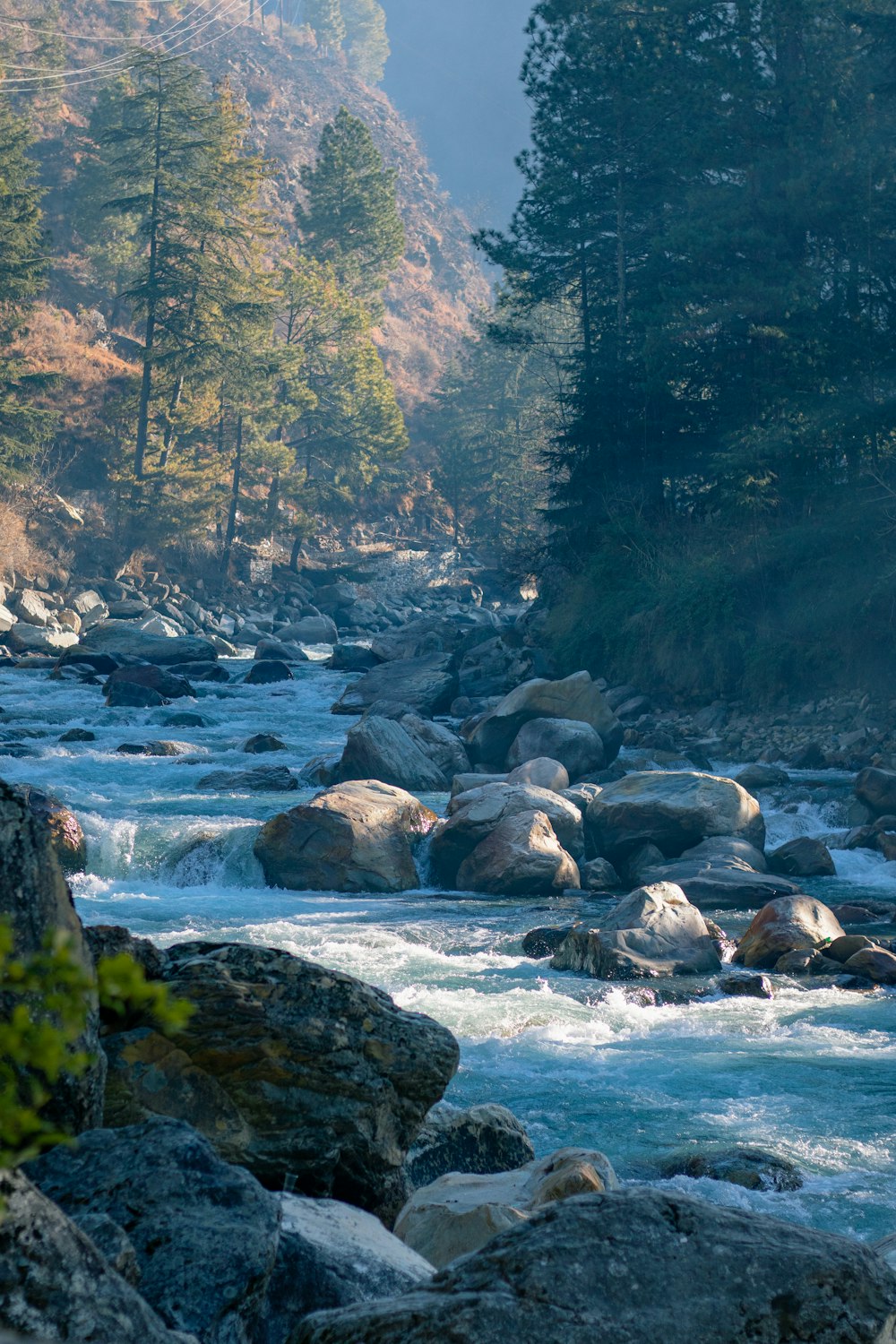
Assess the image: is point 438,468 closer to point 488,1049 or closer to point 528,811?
point 528,811

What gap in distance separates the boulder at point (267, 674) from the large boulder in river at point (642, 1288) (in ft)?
82.5

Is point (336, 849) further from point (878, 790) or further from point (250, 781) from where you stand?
point (878, 790)

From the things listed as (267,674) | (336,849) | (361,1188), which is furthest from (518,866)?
(267,674)

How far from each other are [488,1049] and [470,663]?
20.0 metres

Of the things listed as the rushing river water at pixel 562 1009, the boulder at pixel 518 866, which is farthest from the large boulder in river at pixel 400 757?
the boulder at pixel 518 866

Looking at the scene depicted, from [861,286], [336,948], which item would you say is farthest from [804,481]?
[336,948]

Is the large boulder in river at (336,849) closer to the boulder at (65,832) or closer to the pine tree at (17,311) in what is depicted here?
the boulder at (65,832)

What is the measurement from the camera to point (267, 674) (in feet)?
93.1

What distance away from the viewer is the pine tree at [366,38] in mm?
148000

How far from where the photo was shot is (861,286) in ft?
78.9

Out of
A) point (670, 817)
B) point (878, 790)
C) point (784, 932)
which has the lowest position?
point (784, 932)

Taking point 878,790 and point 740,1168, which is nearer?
point 740,1168

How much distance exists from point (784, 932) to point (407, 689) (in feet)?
48.4

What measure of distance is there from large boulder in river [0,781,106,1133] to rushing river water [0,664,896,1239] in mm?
3906
